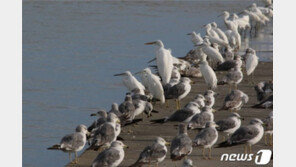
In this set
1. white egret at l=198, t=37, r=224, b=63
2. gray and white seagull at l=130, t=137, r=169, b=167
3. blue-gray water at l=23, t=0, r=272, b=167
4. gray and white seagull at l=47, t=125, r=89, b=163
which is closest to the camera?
gray and white seagull at l=130, t=137, r=169, b=167

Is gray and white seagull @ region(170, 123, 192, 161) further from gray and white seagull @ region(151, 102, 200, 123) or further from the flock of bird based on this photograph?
gray and white seagull @ region(151, 102, 200, 123)

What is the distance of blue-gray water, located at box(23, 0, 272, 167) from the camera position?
15.6 meters

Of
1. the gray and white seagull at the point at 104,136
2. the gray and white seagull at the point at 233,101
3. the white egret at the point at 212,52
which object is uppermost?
the white egret at the point at 212,52

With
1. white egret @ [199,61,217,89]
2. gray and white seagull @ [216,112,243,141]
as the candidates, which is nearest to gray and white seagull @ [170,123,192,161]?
gray and white seagull @ [216,112,243,141]

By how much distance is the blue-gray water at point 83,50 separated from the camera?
615 inches

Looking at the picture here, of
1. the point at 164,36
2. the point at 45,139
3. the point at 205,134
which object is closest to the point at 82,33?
the point at 164,36

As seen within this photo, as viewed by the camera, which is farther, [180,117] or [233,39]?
[233,39]

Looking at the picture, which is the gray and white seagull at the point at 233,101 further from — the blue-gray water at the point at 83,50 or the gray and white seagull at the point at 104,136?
the gray and white seagull at the point at 104,136

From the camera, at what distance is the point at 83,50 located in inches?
1094

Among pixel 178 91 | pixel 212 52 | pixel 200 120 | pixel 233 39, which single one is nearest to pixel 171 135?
pixel 200 120

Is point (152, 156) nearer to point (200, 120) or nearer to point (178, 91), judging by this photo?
point (200, 120)

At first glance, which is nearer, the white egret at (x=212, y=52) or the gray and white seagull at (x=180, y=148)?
the gray and white seagull at (x=180, y=148)

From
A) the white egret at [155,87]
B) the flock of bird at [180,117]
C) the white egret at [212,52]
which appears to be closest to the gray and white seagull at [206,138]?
the flock of bird at [180,117]

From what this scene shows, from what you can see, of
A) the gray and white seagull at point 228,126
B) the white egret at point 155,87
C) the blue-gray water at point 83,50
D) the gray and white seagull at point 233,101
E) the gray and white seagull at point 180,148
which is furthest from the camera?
the white egret at point 155,87
